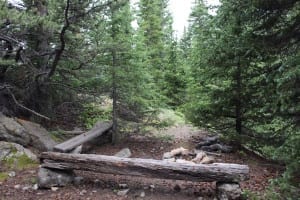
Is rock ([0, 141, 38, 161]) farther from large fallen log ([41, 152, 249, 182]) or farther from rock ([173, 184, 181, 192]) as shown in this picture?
rock ([173, 184, 181, 192])

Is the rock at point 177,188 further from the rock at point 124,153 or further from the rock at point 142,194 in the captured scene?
the rock at point 124,153

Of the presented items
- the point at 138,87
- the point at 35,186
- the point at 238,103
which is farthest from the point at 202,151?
the point at 35,186

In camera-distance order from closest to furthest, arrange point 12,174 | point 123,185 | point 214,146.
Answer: point 123,185, point 12,174, point 214,146

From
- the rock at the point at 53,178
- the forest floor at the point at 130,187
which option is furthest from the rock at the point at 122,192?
the rock at the point at 53,178

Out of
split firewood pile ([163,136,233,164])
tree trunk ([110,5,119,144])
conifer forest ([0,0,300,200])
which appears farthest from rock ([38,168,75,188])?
tree trunk ([110,5,119,144])

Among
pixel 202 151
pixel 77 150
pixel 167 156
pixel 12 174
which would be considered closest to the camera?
pixel 12 174

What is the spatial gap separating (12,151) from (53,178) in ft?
7.31

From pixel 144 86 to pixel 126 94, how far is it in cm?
68

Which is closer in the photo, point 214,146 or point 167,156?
point 167,156

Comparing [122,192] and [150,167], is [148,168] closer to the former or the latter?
[150,167]

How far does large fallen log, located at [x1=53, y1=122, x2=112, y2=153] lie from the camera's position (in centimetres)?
867

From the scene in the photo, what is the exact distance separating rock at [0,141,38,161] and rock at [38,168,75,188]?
1753mm

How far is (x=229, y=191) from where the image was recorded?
6.57 metres

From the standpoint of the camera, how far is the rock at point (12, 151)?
8836mm
